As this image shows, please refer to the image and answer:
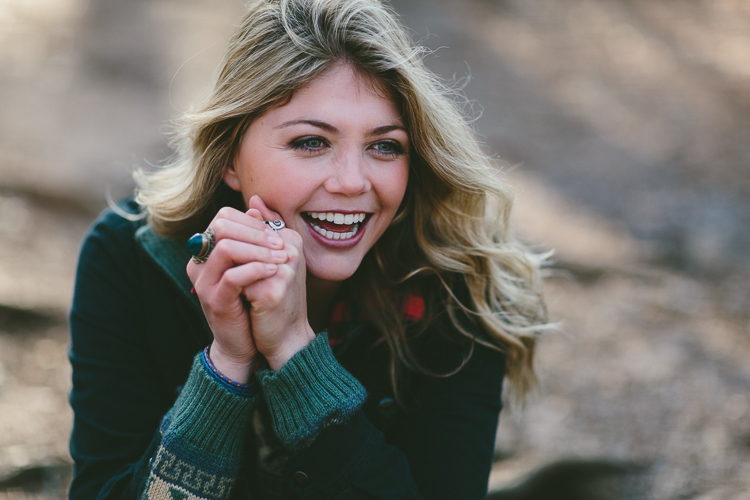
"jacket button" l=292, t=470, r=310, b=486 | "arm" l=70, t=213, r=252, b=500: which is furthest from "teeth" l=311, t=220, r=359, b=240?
"jacket button" l=292, t=470, r=310, b=486

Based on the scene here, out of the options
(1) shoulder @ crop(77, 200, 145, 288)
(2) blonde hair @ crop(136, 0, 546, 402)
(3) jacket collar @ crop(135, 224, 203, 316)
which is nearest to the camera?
(2) blonde hair @ crop(136, 0, 546, 402)

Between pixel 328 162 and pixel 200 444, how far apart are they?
90cm

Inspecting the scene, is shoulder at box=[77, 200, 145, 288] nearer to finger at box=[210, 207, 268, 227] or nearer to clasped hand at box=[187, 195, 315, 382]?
clasped hand at box=[187, 195, 315, 382]

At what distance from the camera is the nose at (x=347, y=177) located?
6.15 feet

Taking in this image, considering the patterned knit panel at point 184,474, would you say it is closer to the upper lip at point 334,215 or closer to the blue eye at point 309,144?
the upper lip at point 334,215

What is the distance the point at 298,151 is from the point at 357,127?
19 centimetres

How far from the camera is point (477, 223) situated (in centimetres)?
238

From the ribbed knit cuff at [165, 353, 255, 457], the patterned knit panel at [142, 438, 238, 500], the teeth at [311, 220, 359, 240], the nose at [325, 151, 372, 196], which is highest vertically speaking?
the nose at [325, 151, 372, 196]

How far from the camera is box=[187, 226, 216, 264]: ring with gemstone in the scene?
163 cm

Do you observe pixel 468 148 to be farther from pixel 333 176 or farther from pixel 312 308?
pixel 312 308

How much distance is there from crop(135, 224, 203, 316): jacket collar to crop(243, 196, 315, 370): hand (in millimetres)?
418

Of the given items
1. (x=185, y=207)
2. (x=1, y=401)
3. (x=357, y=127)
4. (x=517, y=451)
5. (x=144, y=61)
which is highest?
(x=144, y=61)

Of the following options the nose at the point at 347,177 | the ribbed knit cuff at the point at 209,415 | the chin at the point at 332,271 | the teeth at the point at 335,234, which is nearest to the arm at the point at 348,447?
the ribbed knit cuff at the point at 209,415

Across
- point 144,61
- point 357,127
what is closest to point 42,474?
point 357,127
